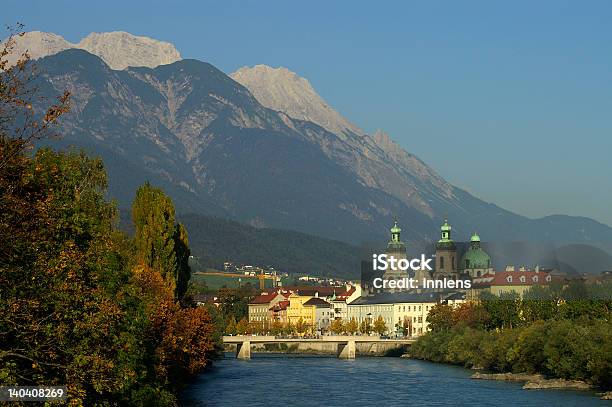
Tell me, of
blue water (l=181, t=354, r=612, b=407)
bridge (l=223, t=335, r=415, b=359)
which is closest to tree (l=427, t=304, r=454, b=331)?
bridge (l=223, t=335, r=415, b=359)

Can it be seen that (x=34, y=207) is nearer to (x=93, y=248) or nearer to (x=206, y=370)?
(x=93, y=248)

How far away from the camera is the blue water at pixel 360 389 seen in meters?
90.8

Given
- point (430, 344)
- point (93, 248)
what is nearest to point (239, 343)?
point (430, 344)

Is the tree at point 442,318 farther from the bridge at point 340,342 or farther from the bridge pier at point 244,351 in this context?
the bridge pier at point 244,351

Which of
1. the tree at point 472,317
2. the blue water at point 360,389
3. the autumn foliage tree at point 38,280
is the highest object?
the tree at point 472,317

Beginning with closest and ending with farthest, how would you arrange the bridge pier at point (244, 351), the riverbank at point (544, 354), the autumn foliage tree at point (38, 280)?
the autumn foliage tree at point (38, 280), the riverbank at point (544, 354), the bridge pier at point (244, 351)

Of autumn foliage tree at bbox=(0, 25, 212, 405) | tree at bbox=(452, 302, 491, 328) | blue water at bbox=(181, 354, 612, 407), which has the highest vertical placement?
tree at bbox=(452, 302, 491, 328)

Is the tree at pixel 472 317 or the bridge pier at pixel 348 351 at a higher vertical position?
the tree at pixel 472 317

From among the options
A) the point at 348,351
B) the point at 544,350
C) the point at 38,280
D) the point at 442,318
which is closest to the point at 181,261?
the point at 544,350

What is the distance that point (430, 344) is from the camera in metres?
161

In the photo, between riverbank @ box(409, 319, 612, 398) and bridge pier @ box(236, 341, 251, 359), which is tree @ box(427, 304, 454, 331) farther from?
bridge pier @ box(236, 341, 251, 359)

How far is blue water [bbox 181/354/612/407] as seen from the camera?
90.8 metres

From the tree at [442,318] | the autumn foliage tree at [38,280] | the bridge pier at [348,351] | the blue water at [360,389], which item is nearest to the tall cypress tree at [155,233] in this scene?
the blue water at [360,389]

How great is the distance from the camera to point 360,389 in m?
106
